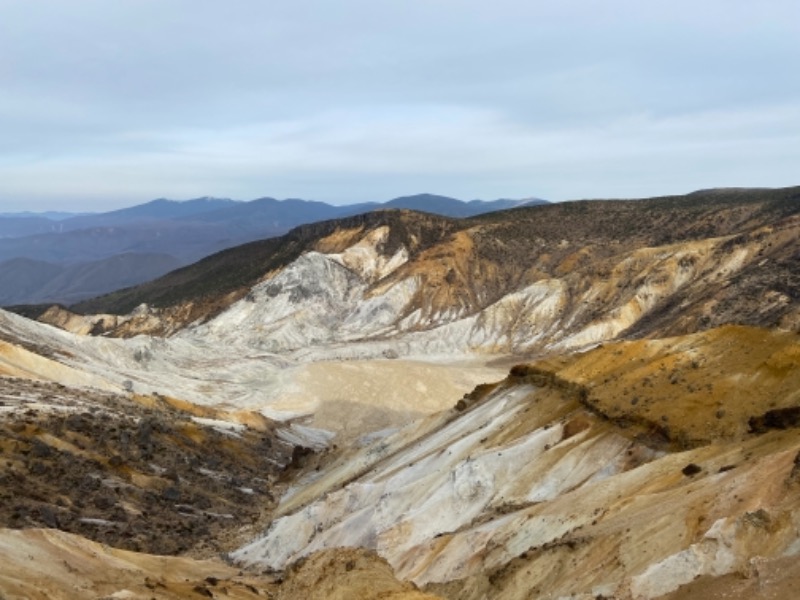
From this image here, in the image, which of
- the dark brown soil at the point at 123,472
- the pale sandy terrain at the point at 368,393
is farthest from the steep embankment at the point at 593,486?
the pale sandy terrain at the point at 368,393

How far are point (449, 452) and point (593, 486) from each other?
32.1 feet

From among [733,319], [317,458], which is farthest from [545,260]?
[317,458]

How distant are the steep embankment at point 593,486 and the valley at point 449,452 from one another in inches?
3.3

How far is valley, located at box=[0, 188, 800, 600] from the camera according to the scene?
16.3m

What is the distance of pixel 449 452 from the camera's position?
30453mm

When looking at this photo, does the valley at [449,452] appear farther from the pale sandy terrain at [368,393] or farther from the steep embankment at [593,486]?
the pale sandy terrain at [368,393]

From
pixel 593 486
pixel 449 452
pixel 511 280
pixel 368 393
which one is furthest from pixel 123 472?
pixel 511 280

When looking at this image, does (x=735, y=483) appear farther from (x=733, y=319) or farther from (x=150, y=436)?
(x=733, y=319)

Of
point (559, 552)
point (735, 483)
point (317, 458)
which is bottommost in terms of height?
point (317, 458)

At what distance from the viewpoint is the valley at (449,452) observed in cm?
1627

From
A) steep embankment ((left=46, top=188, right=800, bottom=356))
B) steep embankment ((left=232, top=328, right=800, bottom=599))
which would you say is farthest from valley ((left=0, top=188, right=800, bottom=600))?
steep embankment ((left=46, top=188, right=800, bottom=356))

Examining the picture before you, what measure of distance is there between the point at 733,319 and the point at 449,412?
4184cm

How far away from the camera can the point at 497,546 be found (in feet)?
66.2

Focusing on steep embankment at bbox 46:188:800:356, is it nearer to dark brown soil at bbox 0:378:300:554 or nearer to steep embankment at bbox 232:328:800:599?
steep embankment at bbox 232:328:800:599
